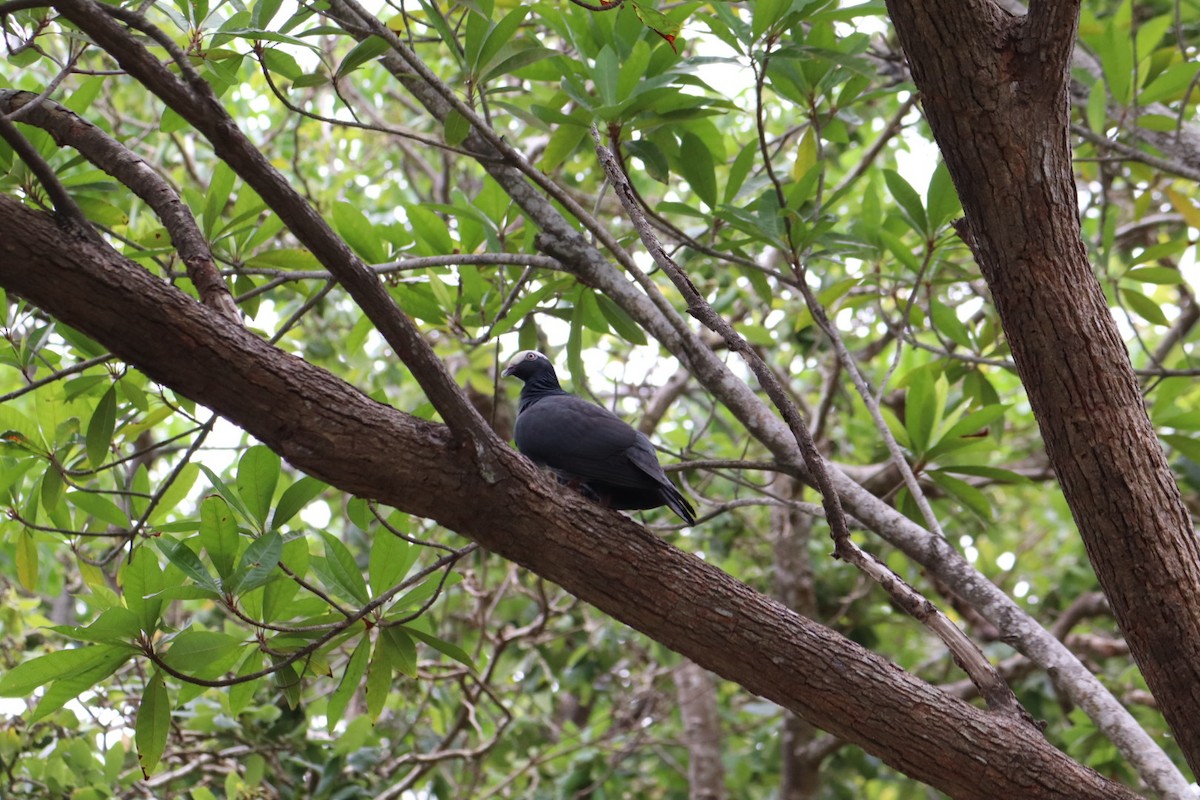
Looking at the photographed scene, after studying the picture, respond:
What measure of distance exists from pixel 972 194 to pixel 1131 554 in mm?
914

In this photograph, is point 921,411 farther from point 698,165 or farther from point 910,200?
point 698,165

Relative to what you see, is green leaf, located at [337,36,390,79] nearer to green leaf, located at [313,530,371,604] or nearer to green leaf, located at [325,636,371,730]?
green leaf, located at [313,530,371,604]

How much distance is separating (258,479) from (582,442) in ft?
3.01

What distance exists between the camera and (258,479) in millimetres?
→ 2701

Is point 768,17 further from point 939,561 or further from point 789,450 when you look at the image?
point 939,561

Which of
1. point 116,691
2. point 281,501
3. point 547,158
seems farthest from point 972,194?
point 116,691

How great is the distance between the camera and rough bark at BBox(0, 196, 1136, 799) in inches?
81.4

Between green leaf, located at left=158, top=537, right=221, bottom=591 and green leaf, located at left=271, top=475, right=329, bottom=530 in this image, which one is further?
green leaf, located at left=271, top=475, right=329, bottom=530

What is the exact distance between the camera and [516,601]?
19.1 ft

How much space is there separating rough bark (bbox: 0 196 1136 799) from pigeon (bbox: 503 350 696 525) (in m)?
0.44

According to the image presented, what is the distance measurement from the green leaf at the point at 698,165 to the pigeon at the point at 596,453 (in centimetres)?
82

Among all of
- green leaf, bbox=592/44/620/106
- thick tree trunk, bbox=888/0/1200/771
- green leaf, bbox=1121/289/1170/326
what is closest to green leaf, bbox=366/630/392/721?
green leaf, bbox=592/44/620/106

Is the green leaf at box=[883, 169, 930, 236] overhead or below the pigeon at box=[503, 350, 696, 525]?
overhead

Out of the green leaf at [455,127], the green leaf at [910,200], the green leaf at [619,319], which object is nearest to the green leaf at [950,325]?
the green leaf at [910,200]
